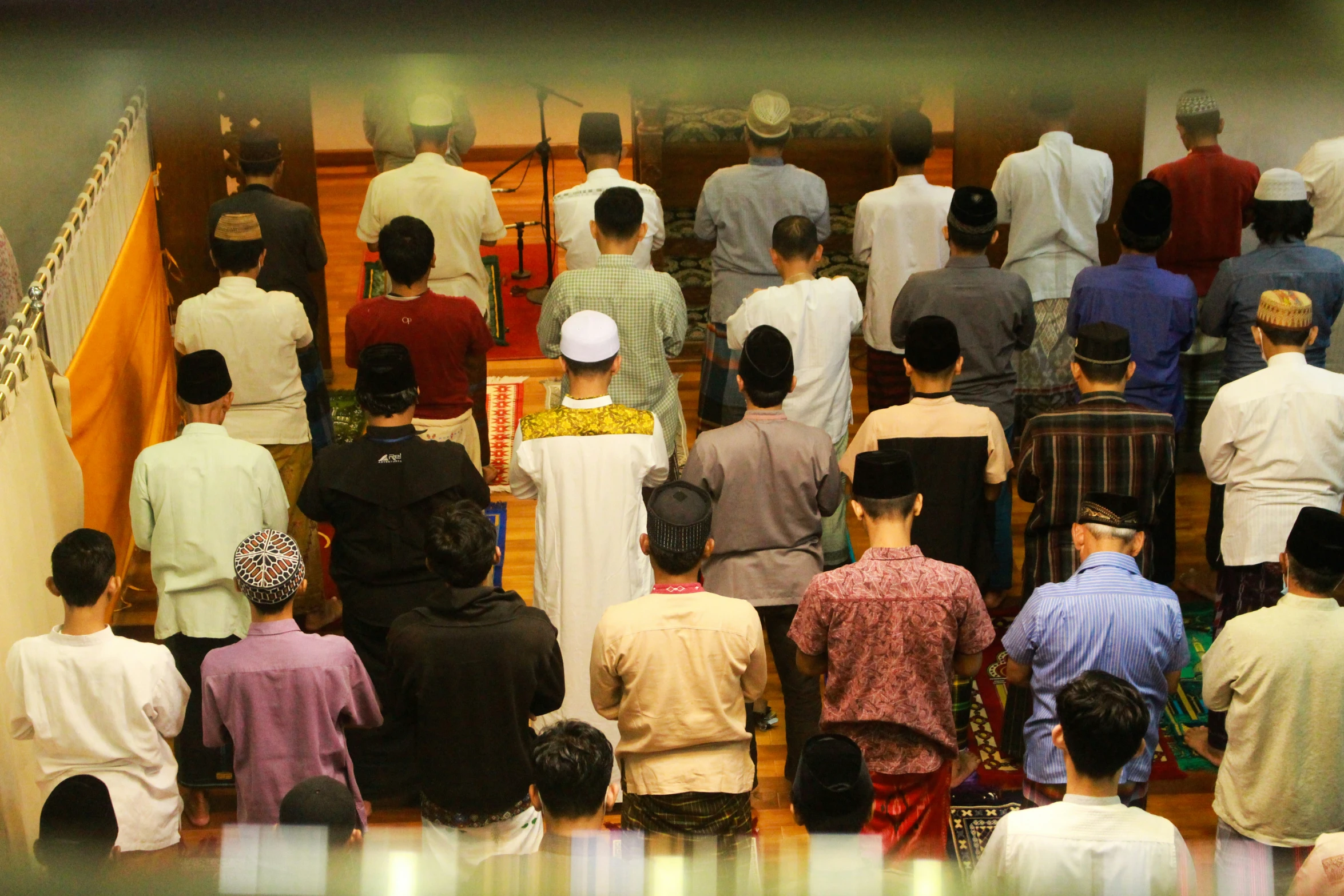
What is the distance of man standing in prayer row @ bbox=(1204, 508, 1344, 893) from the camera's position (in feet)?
10.0

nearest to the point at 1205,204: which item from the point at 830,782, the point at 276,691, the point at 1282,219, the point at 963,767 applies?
the point at 1282,219

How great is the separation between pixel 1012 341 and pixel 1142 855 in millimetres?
2542

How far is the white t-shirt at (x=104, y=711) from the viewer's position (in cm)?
304

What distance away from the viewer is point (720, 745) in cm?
304

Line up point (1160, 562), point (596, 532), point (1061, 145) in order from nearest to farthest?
point (596, 532) < point (1160, 562) < point (1061, 145)

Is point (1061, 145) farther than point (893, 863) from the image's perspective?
Yes

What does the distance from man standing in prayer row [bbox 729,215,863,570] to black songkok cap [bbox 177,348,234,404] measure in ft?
5.06

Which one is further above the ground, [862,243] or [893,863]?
[862,243]

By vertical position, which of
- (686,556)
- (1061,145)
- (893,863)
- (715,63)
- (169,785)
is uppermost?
(1061,145)

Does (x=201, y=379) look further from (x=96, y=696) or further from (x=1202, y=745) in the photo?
(x=1202, y=745)

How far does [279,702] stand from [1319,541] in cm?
230

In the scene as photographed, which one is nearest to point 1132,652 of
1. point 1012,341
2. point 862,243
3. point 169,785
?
point 1012,341

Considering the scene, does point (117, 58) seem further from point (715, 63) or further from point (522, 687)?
point (522, 687)

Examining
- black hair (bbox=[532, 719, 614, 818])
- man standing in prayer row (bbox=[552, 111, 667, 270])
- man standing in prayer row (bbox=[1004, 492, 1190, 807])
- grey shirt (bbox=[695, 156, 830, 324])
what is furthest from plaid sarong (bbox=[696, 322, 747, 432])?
black hair (bbox=[532, 719, 614, 818])
